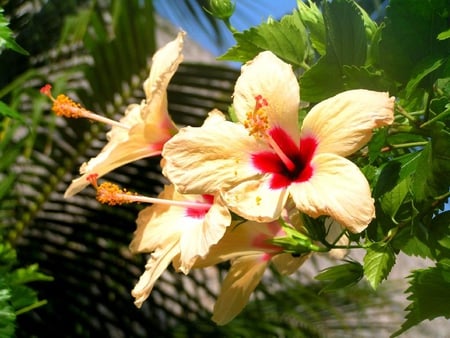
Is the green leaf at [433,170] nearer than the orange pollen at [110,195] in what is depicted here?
Yes

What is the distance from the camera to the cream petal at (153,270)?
0.42 meters

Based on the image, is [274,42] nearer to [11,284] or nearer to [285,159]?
[285,159]

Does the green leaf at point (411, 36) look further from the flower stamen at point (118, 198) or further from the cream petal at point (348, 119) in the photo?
the flower stamen at point (118, 198)

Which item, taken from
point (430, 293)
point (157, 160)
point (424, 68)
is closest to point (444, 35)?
point (424, 68)

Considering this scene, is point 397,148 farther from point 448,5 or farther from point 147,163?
point 147,163

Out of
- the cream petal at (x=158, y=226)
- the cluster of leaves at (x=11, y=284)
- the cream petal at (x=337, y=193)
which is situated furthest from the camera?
the cluster of leaves at (x=11, y=284)

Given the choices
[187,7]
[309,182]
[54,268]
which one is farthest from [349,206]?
[187,7]

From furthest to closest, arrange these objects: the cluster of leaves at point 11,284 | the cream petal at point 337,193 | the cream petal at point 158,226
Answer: the cluster of leaves at point 11,284 < the cream petal at point 158,226 < the cream petal at point 337,193

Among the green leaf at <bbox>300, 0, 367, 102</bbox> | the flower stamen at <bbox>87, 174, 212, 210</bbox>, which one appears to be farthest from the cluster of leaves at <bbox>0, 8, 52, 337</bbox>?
the green leaf at <bbox>300, 0, 367, 102</bbox>

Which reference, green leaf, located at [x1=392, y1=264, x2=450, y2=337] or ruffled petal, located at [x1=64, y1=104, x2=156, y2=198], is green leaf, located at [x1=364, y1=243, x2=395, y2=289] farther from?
ruffled petal, located at [x1=64, y1=104, x2=156, y2=198]

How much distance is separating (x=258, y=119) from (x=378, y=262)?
0.31 ft

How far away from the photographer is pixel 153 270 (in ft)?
1.41

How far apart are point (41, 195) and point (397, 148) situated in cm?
170

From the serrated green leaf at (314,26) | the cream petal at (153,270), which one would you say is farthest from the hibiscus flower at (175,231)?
the serrated green leaf at (314,26)
